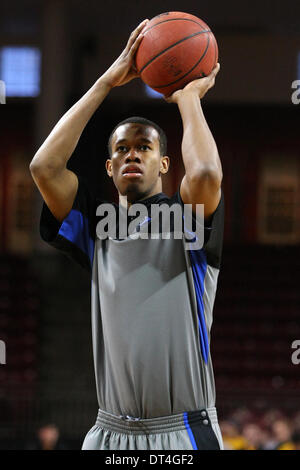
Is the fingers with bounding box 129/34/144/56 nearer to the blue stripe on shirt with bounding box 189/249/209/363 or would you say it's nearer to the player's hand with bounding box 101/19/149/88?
the player's hand with bounding box 101/19/149/88

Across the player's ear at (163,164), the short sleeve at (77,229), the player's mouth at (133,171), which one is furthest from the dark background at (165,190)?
the player's mouth at (133,171)

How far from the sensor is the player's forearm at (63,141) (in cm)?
269

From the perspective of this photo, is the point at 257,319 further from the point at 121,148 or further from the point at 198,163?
the point at 198,163

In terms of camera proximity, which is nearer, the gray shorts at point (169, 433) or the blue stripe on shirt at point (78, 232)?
the gray shorts at point (169, 433)

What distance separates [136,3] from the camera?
12.3m

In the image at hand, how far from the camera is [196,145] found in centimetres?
258

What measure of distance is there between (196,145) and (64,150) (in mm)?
517

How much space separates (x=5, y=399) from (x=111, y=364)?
288 inches

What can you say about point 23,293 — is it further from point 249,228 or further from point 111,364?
point 111,364

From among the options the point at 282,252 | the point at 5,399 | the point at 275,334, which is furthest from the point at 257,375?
the point at 5,399

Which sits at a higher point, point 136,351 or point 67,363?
point 136,351

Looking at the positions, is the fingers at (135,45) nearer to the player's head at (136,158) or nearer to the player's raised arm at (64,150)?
the player's raised arm at (64,150)

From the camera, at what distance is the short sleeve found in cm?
278

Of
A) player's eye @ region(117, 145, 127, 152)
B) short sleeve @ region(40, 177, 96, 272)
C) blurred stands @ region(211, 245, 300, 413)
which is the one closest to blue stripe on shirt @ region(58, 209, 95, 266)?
short sleeve @ region(40, 177, 96, 272)
